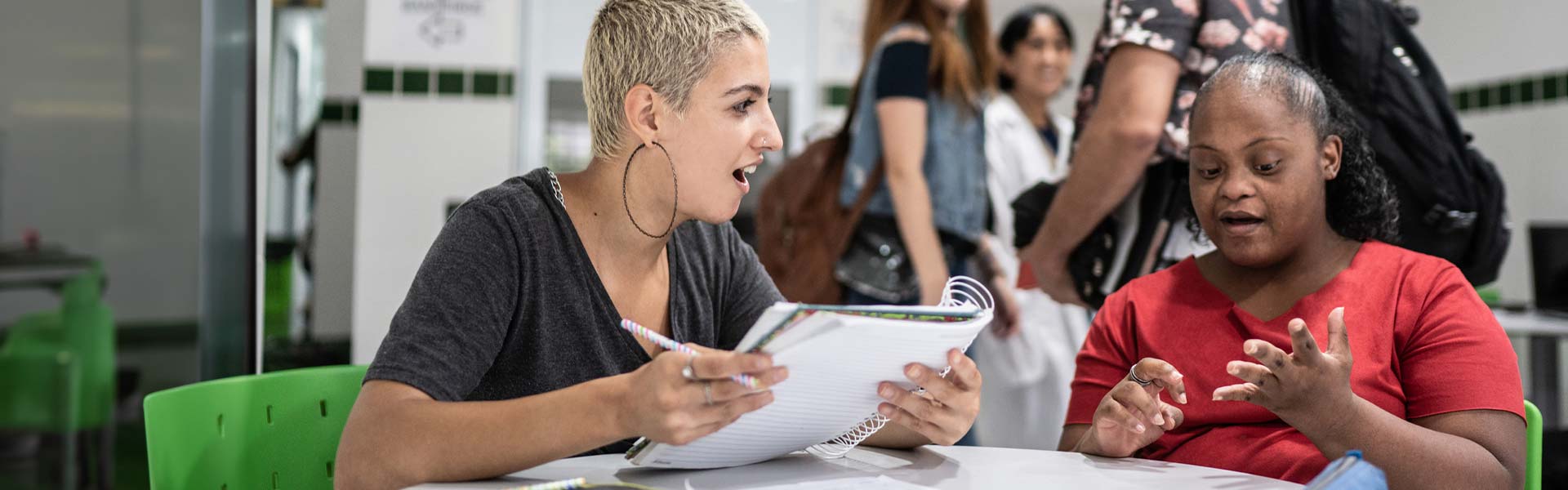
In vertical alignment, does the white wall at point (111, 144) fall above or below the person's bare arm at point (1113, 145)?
below

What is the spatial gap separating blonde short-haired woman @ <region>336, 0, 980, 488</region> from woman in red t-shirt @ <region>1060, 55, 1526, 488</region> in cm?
34

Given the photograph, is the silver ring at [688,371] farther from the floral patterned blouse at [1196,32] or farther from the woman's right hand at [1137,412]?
the floral patterned blouse at [1196,32]

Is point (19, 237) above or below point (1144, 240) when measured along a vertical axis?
below

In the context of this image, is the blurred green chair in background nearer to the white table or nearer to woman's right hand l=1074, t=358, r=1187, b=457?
the white table

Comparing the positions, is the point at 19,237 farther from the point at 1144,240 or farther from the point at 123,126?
the point at 1144,240

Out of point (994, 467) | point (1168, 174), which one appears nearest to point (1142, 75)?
point (1168, 174)

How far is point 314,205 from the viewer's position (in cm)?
525

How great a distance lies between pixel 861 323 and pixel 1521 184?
481 cm

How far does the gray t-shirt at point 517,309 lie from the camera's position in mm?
1346

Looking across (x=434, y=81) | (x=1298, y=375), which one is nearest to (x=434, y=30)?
(x=434, y=81)

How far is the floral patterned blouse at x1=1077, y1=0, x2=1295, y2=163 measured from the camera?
2109mm

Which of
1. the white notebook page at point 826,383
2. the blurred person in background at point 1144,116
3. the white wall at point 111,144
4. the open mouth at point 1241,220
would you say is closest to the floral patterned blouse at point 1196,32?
the blurred person in background at point 1144,116

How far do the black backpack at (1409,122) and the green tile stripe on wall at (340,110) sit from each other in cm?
422

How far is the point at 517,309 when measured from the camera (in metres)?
1.49
